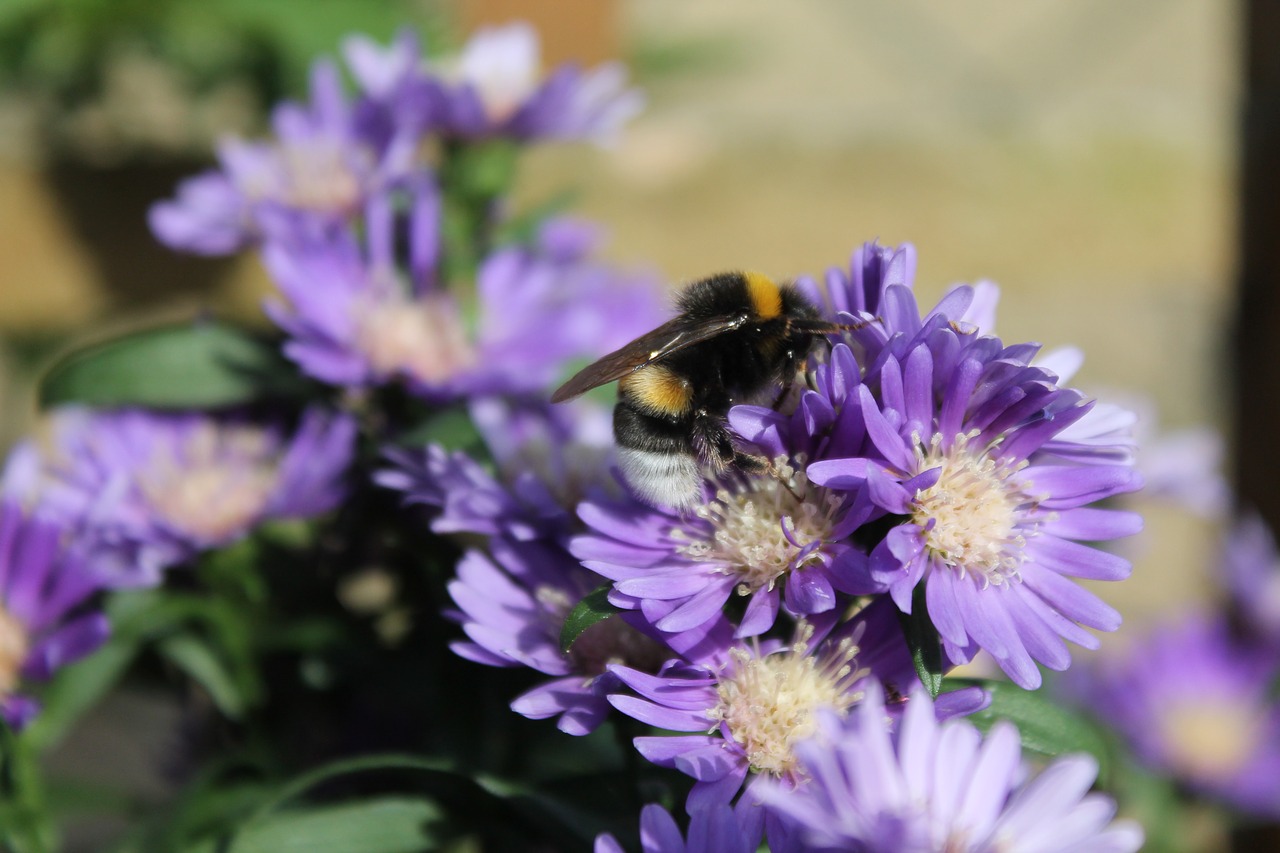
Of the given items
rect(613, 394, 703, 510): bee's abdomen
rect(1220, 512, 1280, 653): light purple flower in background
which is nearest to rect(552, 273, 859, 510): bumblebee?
rect(613, 394, 703, 510): bee's abdomen

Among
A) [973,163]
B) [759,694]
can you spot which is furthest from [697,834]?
[973,163]

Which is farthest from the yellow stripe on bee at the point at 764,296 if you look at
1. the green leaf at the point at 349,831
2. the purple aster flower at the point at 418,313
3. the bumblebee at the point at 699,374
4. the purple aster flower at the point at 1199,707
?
the purple aster flower at the point at 1199,707

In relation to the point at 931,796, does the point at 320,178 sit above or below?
above

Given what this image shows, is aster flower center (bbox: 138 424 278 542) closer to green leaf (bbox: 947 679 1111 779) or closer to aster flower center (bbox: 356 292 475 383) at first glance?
aster flower center (bbox: 356 292 475 383)

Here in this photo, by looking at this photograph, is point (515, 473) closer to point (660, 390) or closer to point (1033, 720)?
point (660, 390)

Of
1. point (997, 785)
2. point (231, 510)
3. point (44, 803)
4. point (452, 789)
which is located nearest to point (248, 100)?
point (231, 510)

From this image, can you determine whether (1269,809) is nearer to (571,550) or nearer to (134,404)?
(571,550)

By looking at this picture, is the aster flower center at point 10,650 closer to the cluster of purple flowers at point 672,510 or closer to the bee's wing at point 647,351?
the cluster of purple flowers at point 672,510
